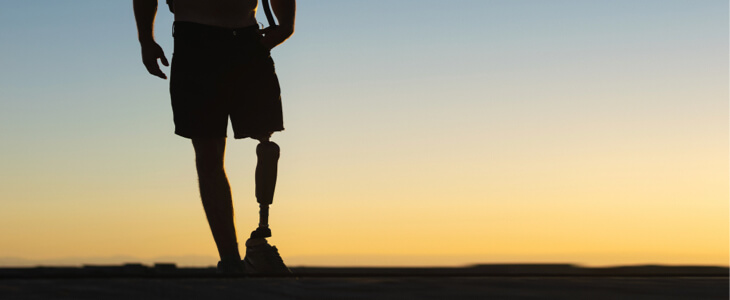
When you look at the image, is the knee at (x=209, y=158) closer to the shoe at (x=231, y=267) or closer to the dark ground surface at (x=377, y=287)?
the shoe at (x=231, y=267)

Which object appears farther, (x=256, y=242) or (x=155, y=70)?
(x=155, y=70)

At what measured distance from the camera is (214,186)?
490cm

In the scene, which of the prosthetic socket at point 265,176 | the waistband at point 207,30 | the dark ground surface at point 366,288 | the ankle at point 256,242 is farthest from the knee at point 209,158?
the dark ground surface at point 366,288

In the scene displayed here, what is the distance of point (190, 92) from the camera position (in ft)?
16.0

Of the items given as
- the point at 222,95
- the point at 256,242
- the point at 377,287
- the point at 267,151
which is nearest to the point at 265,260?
the point at 256,242

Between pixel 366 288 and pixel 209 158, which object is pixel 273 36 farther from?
pixel 366 288

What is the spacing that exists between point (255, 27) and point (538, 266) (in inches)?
72.3

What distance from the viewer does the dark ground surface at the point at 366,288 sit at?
2.63 metres

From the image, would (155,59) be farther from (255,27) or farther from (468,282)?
(468,282)

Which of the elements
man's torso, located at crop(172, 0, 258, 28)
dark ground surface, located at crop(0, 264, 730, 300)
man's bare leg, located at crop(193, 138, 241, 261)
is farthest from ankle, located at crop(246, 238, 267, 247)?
dark ground surface, located at crop(0, 264, 730, 300)

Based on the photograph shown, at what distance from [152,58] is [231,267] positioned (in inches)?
44.2

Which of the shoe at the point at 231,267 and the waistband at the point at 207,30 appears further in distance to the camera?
the waistband at the point at 207,30

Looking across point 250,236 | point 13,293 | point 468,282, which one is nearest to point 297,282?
point 468,282

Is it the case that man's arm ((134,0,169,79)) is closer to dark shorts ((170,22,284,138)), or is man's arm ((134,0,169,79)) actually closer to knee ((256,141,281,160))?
dark shorts ((170,22,284,138))
